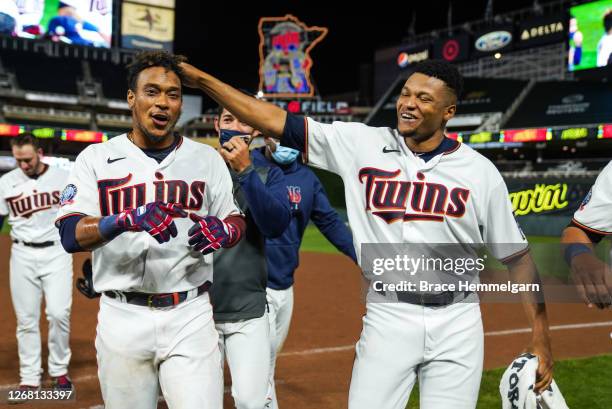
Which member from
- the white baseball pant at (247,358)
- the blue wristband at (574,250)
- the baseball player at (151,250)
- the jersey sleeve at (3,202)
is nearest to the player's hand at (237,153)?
the baseball player at (151,250)

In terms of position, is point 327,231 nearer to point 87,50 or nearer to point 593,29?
point 593,29

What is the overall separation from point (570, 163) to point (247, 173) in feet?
98.3

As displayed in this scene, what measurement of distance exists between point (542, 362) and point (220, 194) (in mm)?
1827

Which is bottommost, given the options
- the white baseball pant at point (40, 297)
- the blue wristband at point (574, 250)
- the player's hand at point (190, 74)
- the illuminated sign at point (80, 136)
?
the white baseball pant at point (40, 297)

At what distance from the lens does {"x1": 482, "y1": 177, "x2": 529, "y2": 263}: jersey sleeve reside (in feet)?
9.84

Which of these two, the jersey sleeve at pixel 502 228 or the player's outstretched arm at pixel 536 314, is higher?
the jersey sleeve at pixel 502 228

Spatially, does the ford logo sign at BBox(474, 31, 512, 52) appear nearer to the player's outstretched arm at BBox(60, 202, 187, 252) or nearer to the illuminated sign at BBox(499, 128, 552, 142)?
the illuminated sign at BBox(499, 128, 552, 142)

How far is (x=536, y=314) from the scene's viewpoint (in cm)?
302

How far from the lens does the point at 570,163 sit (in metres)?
30.1

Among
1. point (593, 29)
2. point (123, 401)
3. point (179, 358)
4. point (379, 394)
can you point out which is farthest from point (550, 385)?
point (593, 29)

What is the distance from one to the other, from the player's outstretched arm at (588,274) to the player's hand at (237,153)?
175cm

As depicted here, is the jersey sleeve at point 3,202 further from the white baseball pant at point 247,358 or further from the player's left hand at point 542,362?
the player's left hand at point 542,362

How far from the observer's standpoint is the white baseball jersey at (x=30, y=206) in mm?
5996

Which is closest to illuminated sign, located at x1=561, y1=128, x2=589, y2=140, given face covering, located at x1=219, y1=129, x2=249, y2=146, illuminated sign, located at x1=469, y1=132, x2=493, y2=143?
illuminated sign, located at x1=469, y1=132, x2=493, y2=143
